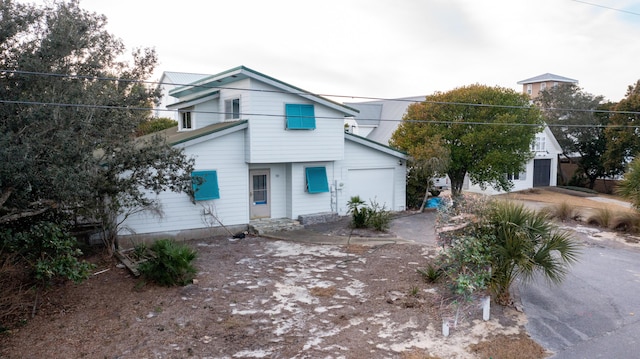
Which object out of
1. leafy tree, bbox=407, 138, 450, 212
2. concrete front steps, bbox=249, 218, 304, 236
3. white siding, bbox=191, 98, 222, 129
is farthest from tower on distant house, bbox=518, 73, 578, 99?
concrete front steps, bbox=249, 218, 304, 236

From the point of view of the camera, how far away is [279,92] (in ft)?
49.9

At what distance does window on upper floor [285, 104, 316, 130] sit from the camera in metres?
16.6

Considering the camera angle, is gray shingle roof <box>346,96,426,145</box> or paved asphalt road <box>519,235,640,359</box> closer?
paved asphalt road <box>519,235,640,359</box>

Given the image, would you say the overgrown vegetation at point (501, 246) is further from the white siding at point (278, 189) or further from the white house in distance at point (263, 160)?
the white siding at point (278, 189)

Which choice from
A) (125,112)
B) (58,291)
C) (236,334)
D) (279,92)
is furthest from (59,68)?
Answer: (279,92)

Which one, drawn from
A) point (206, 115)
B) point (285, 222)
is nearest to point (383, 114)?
point (206, 115)

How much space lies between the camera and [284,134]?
1662 centimetres

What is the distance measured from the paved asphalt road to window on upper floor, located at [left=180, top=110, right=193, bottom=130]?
1599 cm

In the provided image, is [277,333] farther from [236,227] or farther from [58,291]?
[236,227]

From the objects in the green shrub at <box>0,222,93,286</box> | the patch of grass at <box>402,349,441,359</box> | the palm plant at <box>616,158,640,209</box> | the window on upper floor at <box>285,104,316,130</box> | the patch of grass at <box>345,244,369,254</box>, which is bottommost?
the patch of grass at <box>402,349,441,359</box>

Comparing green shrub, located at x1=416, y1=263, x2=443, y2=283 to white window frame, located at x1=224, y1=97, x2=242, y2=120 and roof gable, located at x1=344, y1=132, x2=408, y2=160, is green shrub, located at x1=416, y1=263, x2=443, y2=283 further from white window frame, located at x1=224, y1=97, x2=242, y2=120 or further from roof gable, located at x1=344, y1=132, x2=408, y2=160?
white window frame, located at x1=224, y1=97, x2=242, y2=120

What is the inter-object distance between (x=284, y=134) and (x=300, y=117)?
0.89m

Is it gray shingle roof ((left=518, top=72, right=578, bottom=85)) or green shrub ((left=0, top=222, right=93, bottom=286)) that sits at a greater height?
gray shingle roof ((left=518, top=72, right=578, bottom=85))

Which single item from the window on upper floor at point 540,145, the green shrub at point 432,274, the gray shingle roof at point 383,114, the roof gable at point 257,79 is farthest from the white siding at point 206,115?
the window on upper floor at point 540,145
